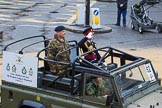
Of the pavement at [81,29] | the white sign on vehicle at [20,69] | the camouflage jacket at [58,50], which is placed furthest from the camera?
the pavement at [81,29]

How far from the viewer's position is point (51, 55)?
869 cm

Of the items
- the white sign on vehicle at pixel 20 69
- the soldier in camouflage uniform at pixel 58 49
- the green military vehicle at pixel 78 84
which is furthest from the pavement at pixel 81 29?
the white sign on vehicle at pixel 20 69

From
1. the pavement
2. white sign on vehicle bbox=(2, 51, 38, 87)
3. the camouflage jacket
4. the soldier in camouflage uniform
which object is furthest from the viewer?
the pavement

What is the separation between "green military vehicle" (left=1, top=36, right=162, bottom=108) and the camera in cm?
736

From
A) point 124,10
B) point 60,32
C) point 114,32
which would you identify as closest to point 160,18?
point 124,10

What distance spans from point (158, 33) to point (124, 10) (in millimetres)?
2543

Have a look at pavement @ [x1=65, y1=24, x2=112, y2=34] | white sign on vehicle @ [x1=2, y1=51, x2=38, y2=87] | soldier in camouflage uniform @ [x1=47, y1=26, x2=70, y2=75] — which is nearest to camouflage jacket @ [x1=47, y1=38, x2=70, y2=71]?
soldier in camouflage uniform @ [x1=47, y1=26, x2=70, y2=75]

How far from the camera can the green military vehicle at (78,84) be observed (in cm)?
736

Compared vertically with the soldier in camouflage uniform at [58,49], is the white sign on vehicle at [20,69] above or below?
below

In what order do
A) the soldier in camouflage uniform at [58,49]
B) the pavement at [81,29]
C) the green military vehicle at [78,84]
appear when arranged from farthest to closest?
the pavement at [81,29], the soldier in camouflage uniform at [58,49], the green military vehicle at [78,84]

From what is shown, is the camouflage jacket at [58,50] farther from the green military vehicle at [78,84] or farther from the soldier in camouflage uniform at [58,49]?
the green military vehicle at [78,84]

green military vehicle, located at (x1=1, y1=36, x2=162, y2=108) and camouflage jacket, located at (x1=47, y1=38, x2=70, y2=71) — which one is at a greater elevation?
camouflage jacket, located at (x1=47, y1=38, x2=70, y2=71)

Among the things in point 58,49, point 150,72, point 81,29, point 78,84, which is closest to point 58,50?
point 58,49

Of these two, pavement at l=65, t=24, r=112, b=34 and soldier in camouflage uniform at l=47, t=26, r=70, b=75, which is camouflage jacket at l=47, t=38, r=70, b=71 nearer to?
soldier in camouflage uniform at l=47, t=26, r=70, b=75
